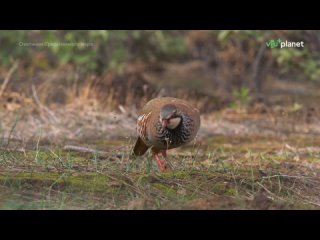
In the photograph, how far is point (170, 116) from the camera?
6246 millimetres

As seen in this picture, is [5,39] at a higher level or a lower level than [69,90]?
higher

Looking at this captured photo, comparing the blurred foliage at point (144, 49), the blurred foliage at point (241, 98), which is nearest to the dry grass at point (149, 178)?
the blurred foliage at point (241, 98)

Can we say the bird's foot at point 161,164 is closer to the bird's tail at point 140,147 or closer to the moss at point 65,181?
the bird's tail at point 140,147

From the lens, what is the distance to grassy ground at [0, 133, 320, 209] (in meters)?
5.05

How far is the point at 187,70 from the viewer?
16.6m

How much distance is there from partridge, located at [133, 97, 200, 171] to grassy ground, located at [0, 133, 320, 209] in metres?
0.20

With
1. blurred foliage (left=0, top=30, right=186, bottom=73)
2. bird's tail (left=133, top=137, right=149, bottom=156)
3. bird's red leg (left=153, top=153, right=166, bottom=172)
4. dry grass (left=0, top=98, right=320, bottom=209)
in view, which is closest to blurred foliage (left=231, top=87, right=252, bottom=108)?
dry grass (left=0, top=98, right=320, bottom=209)

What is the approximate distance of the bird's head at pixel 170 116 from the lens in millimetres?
6238

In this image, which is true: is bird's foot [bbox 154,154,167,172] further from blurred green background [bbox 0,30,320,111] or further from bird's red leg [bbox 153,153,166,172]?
blurred green background [bbox 0,30,320,111]

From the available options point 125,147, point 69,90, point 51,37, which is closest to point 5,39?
point 51,37

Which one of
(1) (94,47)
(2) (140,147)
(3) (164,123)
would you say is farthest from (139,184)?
(1) (94,47)

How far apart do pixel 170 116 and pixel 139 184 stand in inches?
39.3

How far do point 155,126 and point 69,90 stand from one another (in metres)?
4.51

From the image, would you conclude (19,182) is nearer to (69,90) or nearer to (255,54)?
(69,90)
